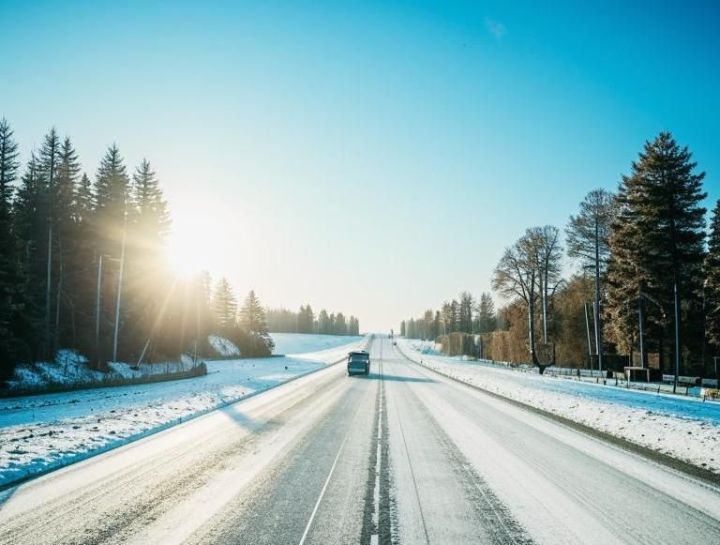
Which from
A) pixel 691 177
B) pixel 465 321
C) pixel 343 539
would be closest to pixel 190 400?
pixel 343 539

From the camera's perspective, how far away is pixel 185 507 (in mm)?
6457

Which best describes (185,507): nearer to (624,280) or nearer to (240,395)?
(240,395)

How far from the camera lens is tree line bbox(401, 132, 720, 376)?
29.8m

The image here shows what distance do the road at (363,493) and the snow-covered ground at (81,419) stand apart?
0.68 meters

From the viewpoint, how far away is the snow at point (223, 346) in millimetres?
61963

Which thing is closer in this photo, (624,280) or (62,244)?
(624,280)

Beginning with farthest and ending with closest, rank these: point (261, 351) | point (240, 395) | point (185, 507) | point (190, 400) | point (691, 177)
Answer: point (261, 351) → point (691, 177) → point (240, 395) → point (190, 400) → point (185, 507)

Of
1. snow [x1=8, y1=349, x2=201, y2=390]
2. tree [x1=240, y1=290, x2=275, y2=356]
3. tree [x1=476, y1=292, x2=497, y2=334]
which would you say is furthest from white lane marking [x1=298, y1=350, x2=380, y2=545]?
tree [x1=476, y1=292, x2=497, y2=334]

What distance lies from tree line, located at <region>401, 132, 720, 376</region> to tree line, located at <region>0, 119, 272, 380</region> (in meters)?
33.0

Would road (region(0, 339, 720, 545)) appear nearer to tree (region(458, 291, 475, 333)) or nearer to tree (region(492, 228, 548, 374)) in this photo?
tree (region(492, 228, 548, 374))

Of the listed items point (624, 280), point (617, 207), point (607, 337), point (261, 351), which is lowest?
point (261, 351)

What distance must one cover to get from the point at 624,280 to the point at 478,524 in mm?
31524

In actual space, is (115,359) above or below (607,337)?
below

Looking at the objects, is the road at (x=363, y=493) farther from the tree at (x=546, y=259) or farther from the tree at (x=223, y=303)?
the tree at (x=223, y=303)
